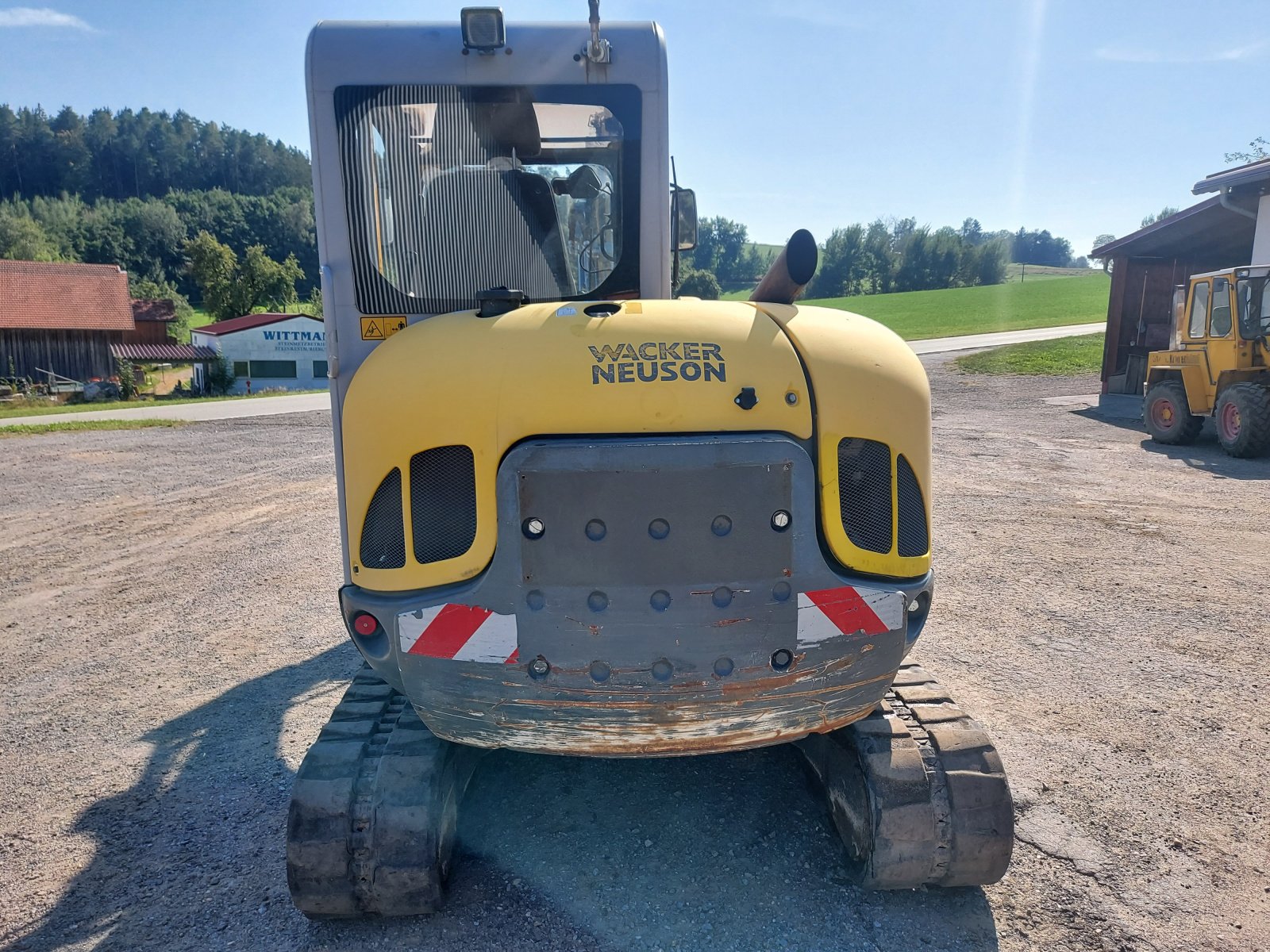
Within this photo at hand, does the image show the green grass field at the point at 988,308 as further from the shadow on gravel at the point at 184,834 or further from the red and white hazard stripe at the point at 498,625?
the red and white hazard stripe at the point at 498,625

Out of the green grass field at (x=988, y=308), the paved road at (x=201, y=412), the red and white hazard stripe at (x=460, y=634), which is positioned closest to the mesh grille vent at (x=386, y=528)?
the red and white hazard stripe at (x=460, y=634)

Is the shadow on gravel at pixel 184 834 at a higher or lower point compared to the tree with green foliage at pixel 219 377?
higher

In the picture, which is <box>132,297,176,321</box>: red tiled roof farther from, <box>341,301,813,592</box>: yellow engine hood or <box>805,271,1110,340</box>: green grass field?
<box>341,301,813,592</box>: yellow engine hood

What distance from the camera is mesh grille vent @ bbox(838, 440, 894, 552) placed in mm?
2318

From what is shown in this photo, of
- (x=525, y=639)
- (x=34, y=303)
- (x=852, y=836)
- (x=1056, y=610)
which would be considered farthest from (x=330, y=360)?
(x=34, y=303)

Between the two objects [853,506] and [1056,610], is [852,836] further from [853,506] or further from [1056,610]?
[1056,610]

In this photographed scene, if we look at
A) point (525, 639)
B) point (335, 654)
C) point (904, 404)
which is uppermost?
point (904, 404)

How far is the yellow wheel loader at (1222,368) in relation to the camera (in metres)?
11.1

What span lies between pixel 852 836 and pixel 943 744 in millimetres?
425

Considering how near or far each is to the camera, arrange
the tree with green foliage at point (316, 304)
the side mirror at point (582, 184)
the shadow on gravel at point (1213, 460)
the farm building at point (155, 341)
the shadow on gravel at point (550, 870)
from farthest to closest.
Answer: the farm building at point (155, 341) < the tree with green foliage at point (316, 304) < the shadow on gravel at point (1213, 460) < the side mirror at point (582, 184) < the shadow on gravel at point (550, 870)

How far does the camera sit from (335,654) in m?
4.96

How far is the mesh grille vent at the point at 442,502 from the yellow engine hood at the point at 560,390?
25 mm

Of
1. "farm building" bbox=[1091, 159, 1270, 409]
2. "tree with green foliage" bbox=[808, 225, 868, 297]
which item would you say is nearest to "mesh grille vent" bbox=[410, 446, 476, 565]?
"farm building" bbox=[1091, 159, 1270, 409]

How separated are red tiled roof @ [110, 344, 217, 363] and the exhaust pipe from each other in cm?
5298
